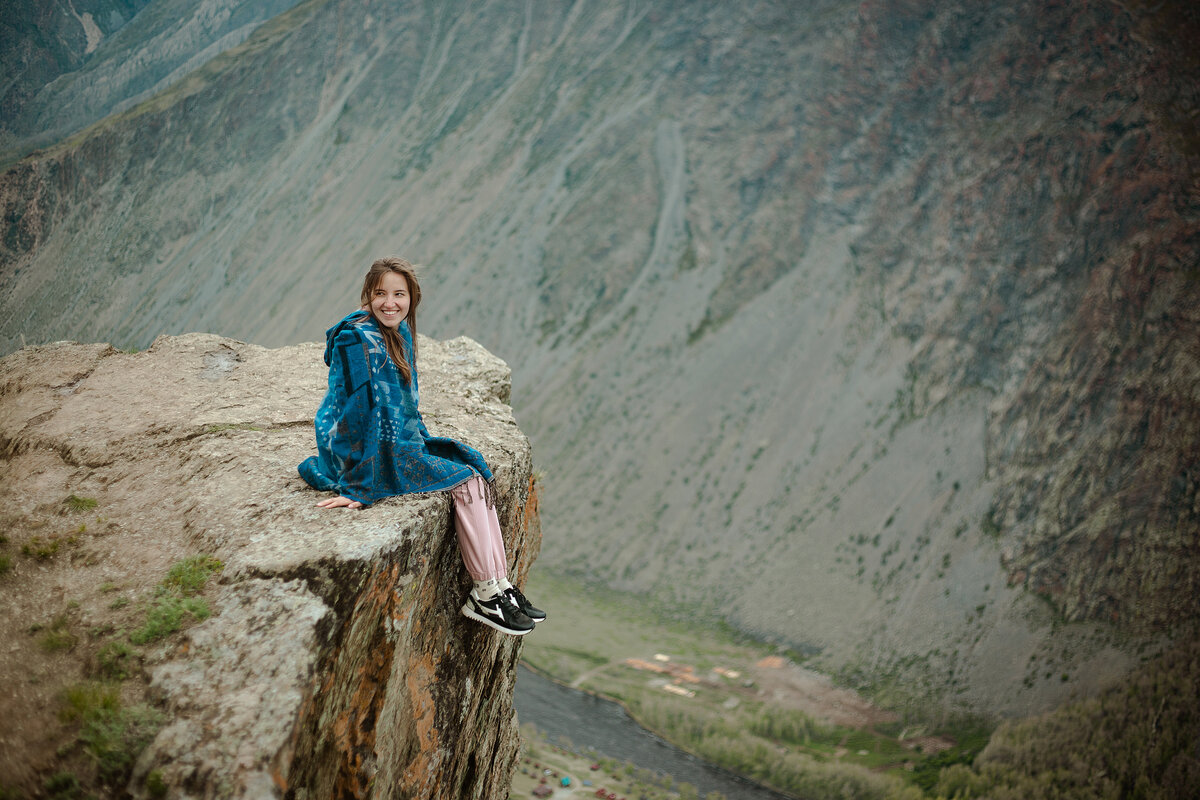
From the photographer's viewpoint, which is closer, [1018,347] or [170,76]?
[1018,347]

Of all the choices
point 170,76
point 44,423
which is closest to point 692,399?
point 44,423

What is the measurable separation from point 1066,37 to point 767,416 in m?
27.1

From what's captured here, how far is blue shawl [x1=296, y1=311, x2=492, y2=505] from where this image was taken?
5152 mm

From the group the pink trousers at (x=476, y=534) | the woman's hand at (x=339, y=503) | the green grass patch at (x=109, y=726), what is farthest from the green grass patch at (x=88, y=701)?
the pink trousers at (x=476, y=534)

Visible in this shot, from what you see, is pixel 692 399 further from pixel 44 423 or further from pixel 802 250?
pixel 44 423

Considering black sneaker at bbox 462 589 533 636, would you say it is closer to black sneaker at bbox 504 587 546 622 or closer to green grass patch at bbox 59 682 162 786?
black sneaker at bbox 504 587 546 622

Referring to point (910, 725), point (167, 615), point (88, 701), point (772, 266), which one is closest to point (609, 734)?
point (910, 725)

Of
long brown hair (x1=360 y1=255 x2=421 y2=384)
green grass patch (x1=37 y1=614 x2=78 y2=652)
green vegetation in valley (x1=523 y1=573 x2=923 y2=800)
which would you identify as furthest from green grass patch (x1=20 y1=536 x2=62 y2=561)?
green vegetation in valley (x1=523 y1=573 x2=923 y2=800)

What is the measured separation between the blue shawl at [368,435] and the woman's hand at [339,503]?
6 cm

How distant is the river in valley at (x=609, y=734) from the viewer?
2641 cm

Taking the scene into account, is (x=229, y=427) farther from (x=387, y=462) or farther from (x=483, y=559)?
(x=483, y=559)

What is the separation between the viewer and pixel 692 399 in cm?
4391

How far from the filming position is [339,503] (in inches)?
199

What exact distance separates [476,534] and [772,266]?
4525 cm
